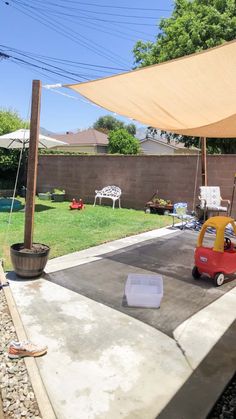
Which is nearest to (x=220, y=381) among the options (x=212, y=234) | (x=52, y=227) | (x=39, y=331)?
(x=39, y=331)

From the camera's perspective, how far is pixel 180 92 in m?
4.32

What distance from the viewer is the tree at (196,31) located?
13859 millimetres

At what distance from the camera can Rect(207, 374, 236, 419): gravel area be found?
7.74 ft

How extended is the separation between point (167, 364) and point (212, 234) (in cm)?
532

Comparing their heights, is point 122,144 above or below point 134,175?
above

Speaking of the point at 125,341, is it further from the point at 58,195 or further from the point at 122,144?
the point at 122,144

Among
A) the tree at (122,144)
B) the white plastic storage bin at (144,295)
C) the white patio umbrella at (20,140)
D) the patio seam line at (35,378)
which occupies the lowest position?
the patio seam line at (35,378)

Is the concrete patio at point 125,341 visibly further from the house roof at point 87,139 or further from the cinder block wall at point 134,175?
the house roof at point 87,139

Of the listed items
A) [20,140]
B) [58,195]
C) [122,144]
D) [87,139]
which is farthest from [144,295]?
[87,139]

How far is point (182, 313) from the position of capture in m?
3.90

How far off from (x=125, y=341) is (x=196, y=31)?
47.7 feet

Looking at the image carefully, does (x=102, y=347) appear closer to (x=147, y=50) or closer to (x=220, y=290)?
(x=220, y=290)

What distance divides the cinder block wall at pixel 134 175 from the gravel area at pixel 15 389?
790cm

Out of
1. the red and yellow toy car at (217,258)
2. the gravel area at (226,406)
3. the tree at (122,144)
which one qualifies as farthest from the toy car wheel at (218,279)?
the tree at (122,144)
